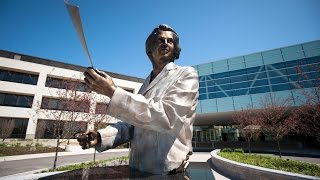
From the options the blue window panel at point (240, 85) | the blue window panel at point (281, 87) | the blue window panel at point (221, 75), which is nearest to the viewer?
the blue window panel at point (281, 87)

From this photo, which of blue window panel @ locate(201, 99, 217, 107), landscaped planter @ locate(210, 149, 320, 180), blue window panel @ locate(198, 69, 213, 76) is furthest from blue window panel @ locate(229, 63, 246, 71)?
landscaped planter @ locate(210, 149, 320, 180)

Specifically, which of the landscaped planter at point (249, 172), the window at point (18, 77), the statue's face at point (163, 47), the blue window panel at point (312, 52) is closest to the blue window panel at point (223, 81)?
the blue window panel at point (312, 52)

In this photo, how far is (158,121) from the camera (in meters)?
1.51

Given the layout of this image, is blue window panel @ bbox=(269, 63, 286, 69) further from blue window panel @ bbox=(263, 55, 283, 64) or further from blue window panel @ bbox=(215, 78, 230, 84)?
blue window panel @ bbox=(215, 78, 230, 84)

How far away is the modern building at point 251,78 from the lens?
2352 centimetres

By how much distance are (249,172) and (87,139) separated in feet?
26.3

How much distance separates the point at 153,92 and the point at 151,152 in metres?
0.62

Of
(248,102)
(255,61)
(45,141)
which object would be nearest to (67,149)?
(45,141)

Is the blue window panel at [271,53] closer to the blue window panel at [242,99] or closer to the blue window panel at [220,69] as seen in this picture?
the blue window panel at [220,69]

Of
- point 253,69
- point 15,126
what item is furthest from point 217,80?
point 15,126

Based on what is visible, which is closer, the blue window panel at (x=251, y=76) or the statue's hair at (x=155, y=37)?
the statue's hair at (x=155, y=37)

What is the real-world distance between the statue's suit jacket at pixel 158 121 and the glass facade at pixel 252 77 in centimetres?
2462

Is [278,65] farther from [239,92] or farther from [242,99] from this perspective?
[242,99]

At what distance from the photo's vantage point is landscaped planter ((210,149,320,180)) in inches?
235
